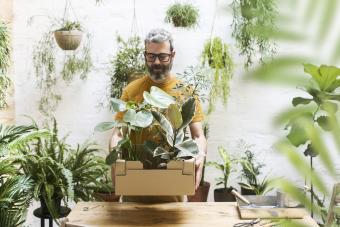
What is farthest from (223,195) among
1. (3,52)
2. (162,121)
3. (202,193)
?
(3,52)

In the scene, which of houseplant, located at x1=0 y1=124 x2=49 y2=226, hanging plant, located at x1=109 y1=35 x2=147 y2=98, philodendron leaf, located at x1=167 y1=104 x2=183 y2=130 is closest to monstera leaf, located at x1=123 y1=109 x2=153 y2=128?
philodendron leaf, located at x1=167 y1=104 x2=183 y2=130

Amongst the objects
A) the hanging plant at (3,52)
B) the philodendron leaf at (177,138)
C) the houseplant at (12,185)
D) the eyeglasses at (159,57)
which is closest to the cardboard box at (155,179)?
the philodendron leaf at (177,138)

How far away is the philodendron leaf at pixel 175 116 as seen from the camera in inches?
89.5

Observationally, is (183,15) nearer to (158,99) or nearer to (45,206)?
(45,206)

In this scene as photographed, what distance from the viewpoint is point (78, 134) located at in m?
4.53

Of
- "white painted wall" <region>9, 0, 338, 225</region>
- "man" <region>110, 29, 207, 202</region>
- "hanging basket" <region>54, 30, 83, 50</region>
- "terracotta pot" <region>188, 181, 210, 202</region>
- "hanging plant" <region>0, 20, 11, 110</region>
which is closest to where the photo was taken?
"man" <region>110, 29, 207, 202</region>

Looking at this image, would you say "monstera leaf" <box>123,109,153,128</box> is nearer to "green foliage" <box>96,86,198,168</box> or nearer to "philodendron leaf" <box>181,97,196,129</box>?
"green foliage" <box>96,86,198,168</box>

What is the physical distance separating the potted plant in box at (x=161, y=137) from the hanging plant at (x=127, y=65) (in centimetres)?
184

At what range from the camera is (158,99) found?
226cm

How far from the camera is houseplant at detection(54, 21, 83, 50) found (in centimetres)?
419

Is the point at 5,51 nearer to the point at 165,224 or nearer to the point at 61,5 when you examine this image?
the point at 61,5

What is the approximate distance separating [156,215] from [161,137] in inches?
15.4

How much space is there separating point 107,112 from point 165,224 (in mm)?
2491

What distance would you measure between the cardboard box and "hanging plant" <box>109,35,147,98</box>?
1973mm
